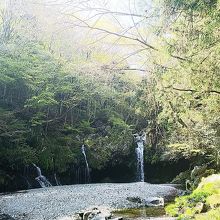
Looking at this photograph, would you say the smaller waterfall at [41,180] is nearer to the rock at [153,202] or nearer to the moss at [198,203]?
the rock at [153,202]

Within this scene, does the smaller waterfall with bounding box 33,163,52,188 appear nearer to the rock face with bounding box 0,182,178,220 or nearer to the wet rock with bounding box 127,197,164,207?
the rock face with bounding box 0,182,178,220

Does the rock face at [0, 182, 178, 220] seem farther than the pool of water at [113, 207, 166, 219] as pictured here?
Yes

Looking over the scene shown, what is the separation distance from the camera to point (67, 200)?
43.1 feet

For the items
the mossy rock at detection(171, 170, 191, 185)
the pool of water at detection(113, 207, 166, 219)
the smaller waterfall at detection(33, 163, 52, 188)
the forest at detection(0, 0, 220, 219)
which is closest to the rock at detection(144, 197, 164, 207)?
the pool of water at detection(113, 207, 166, 219)

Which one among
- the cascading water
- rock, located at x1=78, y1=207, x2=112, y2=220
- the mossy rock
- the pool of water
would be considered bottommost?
the pool of water

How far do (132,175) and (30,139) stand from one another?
652cm

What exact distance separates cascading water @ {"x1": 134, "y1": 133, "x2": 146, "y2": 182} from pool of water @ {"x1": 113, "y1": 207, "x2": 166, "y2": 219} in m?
9.95

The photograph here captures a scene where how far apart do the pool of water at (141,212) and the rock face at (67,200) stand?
0.63 meters

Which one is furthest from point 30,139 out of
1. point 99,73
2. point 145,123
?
point 99,73

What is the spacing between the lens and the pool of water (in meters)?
9.94

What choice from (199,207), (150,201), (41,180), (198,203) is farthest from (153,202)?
(41,180)

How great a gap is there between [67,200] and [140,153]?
362 inches

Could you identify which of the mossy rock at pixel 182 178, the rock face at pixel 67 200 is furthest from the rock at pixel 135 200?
the mossy rock at pixel 182 178

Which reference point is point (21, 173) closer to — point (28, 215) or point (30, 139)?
point (30, 139)
